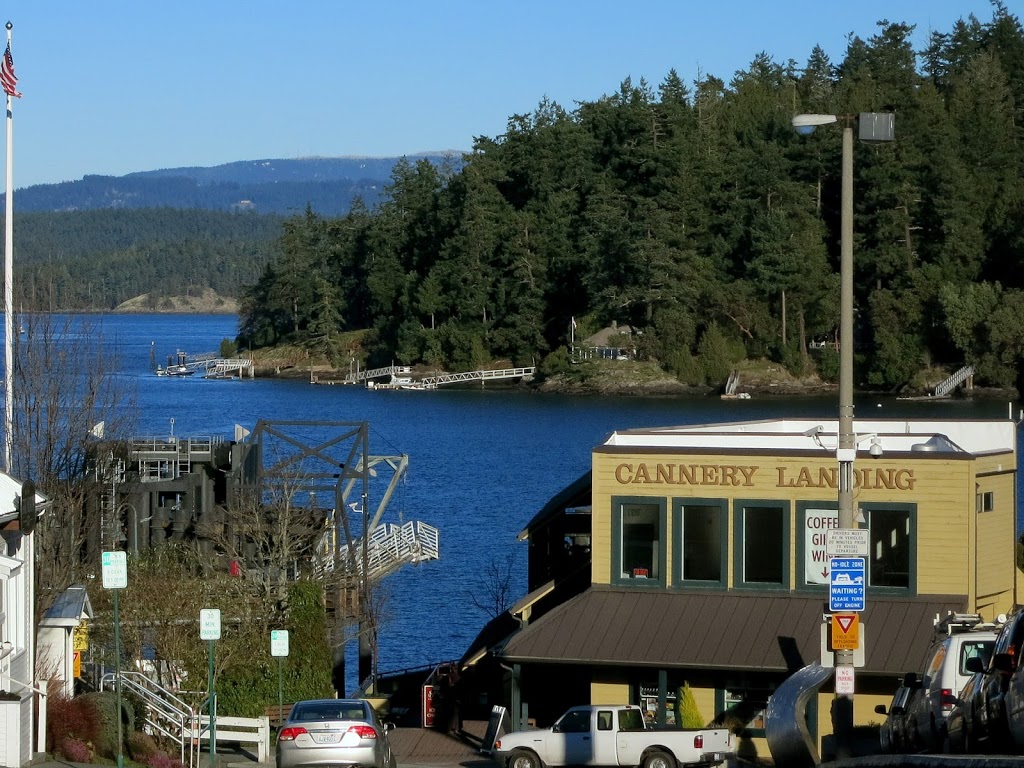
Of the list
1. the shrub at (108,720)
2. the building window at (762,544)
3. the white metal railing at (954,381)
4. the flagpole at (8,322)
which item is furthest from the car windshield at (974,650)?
the white metal railing at (954,381)

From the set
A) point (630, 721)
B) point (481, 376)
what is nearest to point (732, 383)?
point (481, 376)

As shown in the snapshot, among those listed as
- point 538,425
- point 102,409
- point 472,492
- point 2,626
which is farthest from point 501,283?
point 2,626

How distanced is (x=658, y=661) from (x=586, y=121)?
5536 inches

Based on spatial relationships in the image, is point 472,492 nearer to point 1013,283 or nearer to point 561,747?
point 561,747

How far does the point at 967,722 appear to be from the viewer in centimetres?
1466

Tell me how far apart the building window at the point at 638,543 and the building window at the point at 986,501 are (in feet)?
16.5

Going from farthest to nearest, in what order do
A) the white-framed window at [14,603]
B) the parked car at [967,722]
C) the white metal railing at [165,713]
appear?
the white metal railing at [165,713]
the white-framed window at [14,603]
the parked car at [967,722]

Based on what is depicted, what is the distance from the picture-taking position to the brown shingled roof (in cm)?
2589

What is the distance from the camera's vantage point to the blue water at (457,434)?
52.0 metres

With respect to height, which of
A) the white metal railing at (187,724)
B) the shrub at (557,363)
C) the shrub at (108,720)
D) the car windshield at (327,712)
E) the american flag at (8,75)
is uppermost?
the american flag at (8,75)

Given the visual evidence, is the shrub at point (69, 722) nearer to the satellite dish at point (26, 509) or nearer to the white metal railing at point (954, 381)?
the satellite dish at point (26, 509)

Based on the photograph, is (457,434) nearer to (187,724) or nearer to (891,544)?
(187,724)

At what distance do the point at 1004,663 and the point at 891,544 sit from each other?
13.3m

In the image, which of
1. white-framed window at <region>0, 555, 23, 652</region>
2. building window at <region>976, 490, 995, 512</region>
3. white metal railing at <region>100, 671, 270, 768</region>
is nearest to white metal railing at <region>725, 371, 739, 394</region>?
building window at <region>976, 490, 995, 512</region>
